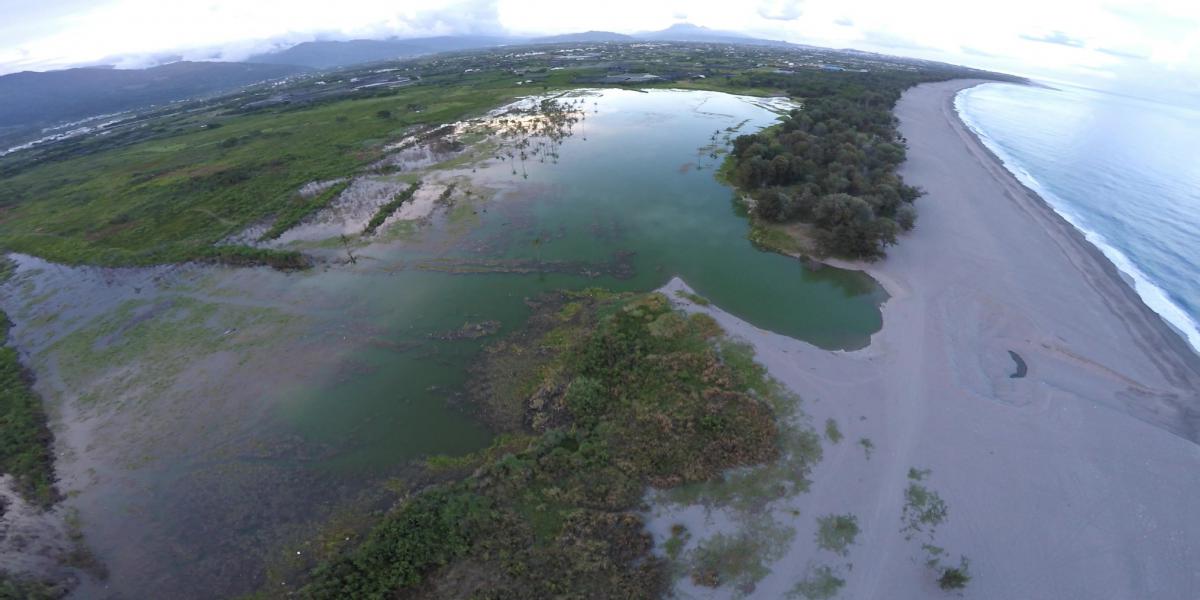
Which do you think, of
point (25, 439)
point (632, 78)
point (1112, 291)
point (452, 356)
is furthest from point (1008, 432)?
point (632, 78)

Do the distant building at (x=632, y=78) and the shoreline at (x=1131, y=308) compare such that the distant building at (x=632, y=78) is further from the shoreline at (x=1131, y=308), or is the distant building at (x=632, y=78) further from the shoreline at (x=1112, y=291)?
the shoreline at (x=1131, y=308)

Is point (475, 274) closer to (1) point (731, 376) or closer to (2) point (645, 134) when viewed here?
(1) point (731, 376)

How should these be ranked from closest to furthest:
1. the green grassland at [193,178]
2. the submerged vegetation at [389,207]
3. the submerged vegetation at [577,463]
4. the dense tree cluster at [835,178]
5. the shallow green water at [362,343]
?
the submerged vegetation at [577,463] < the shallow green water at [362,343] < the dense tree cluster at [835,178] < the submerged vegetation at [389,207] < the green grassland at [193,178]

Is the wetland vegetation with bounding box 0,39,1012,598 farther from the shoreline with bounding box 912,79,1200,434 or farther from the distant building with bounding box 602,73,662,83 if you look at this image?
the distant building with bounding box 602,73,662,83

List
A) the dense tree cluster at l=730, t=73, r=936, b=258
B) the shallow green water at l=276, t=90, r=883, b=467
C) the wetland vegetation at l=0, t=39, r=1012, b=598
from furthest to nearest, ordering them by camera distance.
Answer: the dense tree cluster at l=730, t=73, r=936, b=258
the shallow green water at l=276, t=90, r=883, b=467
the wetland vegetation at l=0, t=39, r=1012, b=598

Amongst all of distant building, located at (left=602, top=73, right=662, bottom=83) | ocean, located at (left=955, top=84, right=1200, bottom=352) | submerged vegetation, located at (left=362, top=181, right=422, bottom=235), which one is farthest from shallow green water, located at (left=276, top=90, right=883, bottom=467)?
distant building, located at (left=602, top=73, right=662, bottom=83)

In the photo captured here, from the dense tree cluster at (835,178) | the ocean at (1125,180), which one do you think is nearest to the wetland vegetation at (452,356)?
the dense tree cluster at (835,178)
